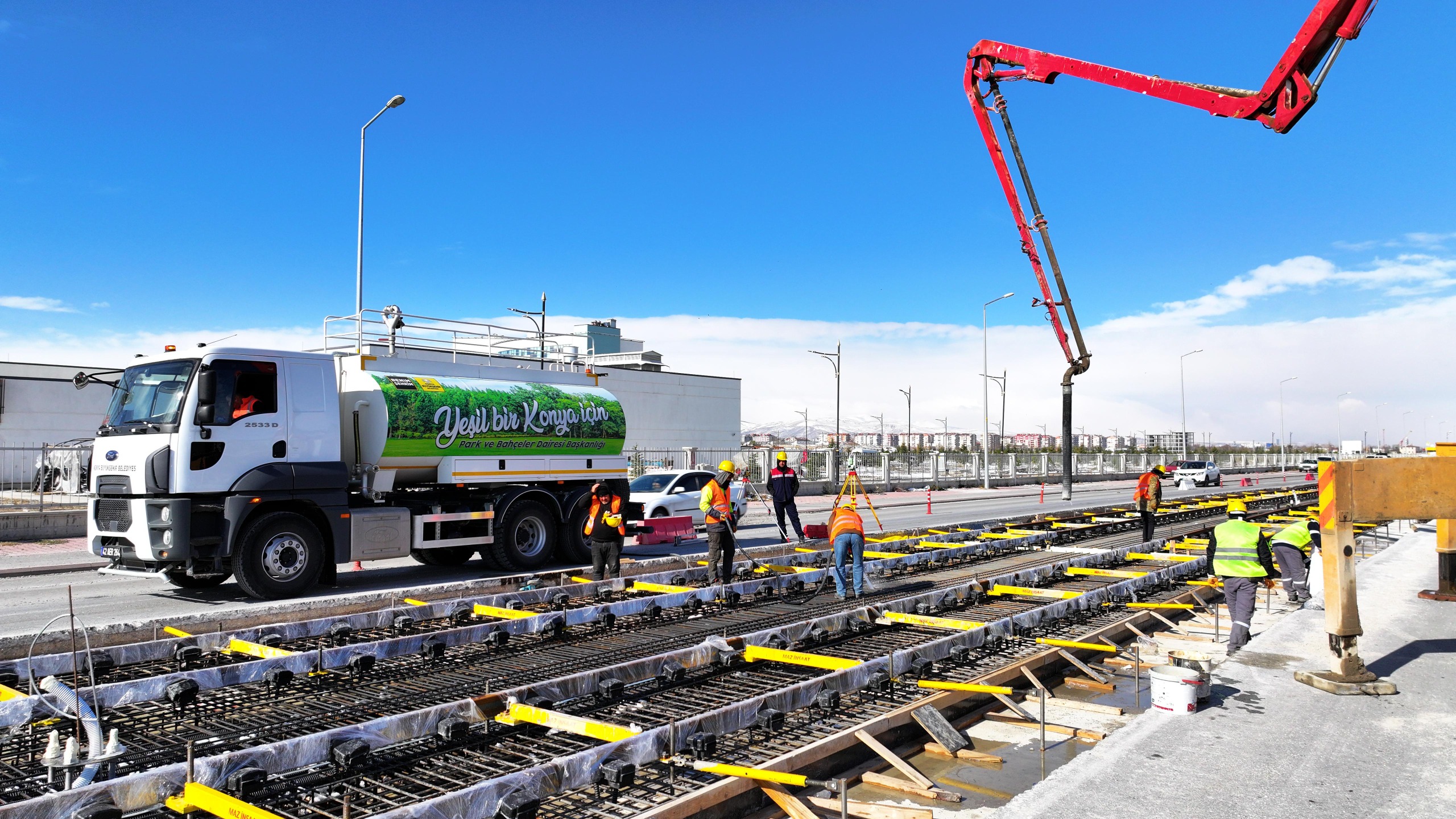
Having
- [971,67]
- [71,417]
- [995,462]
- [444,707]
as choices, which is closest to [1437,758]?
[444,707]

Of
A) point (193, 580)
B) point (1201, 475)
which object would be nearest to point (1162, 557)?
point (193, 580)

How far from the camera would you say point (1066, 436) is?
27.3m

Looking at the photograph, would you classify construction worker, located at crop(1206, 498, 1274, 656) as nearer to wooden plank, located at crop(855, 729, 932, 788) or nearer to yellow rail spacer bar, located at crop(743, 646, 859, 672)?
yellow rail spacer bar, located at crop(743, 646, 859, 672)

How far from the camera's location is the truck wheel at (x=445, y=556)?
1616 centimetres

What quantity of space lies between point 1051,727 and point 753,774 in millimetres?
2952

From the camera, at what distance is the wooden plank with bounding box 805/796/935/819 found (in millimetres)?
5059

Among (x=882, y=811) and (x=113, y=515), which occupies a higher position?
(x=113, y=515)

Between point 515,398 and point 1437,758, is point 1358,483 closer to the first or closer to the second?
point 1437,758

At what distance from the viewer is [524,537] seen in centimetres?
1559

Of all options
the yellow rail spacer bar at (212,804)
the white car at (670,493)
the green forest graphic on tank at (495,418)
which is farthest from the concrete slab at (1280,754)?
the white car at (670,493)

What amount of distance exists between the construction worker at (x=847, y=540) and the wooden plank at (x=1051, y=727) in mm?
4280

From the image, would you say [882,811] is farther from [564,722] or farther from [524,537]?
[524,537]

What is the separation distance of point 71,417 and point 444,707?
3787cm

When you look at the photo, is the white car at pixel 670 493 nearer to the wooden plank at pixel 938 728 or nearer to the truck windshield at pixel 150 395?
the truck windshield at pixel 150 395
